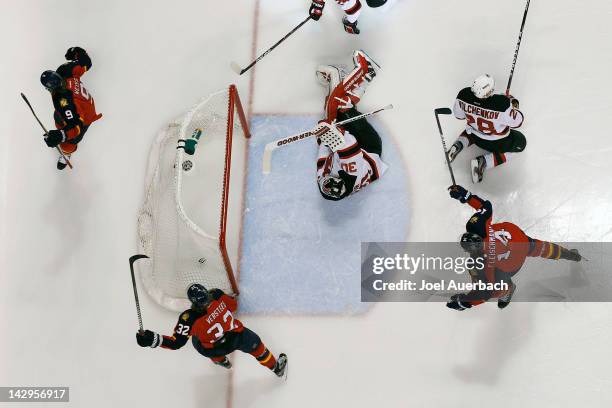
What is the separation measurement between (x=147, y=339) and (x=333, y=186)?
141 cm

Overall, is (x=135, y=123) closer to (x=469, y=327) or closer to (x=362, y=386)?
(x=362, y=386)

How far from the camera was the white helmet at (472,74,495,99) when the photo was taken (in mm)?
3520

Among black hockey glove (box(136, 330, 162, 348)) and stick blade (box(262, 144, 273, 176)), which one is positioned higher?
stick blade (box(262, 144, 273, 176))

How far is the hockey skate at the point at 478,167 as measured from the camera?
12.8ft

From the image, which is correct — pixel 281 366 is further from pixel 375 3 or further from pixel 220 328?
pixel 375 3

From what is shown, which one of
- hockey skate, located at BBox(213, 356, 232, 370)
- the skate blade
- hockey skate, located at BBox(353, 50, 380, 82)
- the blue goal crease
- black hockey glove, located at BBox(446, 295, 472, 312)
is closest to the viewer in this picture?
hockey skate, located at BBox(213, 356, 232, 370)

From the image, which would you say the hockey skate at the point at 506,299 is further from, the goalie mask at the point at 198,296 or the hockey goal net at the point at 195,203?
the goalie mask at the point at 198,296

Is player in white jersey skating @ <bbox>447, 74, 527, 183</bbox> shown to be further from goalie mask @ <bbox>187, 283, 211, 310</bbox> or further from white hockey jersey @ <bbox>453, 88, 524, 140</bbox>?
goalie mask @ <bbox>187, 283, 211, 310</bbox>

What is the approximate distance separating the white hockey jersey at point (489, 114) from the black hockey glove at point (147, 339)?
2.23 m

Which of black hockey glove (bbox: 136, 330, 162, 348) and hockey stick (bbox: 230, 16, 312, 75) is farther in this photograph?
hockey stick (bbox: 230, 16, 312, 75)

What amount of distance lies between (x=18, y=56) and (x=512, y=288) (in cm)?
386

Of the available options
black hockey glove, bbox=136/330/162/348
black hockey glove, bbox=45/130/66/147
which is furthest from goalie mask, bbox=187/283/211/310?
black hockey glove, bbox=45/130/66/147

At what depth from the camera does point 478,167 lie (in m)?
3.90

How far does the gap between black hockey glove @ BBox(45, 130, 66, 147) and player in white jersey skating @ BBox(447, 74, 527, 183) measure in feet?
8.08
